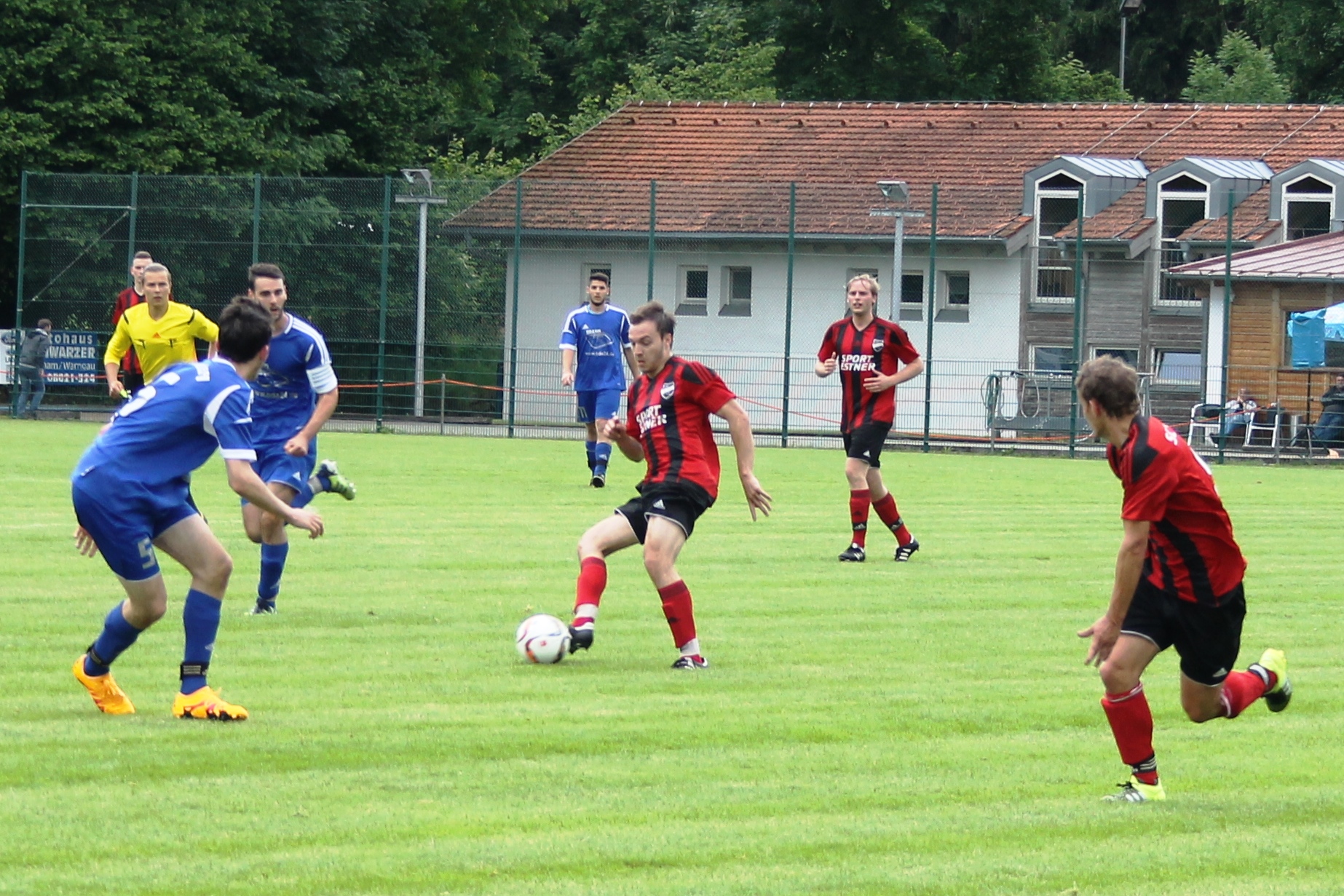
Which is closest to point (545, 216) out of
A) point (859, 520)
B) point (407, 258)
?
point (407, 258)

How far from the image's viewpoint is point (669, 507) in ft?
30.8

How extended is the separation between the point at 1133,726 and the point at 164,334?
1098 centimetres

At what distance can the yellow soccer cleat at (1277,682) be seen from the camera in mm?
7414

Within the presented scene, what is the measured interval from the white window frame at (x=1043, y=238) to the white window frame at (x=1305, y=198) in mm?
3600

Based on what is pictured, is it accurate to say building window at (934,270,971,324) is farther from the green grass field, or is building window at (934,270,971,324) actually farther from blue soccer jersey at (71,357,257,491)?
blue soccer jersey at (71,357,257,491)

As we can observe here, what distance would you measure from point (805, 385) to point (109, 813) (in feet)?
86.3

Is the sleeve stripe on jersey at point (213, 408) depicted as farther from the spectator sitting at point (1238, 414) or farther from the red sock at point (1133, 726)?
the spectator sitting at point (1238, 414)

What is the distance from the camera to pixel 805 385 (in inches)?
1266

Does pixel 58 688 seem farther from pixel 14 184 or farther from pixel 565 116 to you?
pixel 565 116

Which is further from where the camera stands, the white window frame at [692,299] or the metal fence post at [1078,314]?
the white window frame at [692,299]

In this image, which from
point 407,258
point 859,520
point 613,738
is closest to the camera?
point 613,738

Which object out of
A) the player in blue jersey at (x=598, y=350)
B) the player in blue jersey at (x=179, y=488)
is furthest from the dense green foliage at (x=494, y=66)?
the player in blue jersey at (x=179, y=488)

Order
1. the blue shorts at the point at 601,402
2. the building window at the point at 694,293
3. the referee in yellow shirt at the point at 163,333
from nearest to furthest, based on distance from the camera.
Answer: the referee in yellow shirt at the point at 163,333 < the blue shorts at the point at 601,402 < the building window at the point at 694,293

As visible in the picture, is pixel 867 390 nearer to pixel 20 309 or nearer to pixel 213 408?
pixel 213 408
